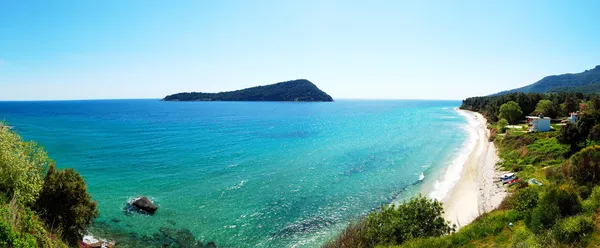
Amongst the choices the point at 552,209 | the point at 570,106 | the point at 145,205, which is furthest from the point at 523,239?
the point at 570,106

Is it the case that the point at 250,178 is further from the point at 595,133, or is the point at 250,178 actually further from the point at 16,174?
the point at 595,133

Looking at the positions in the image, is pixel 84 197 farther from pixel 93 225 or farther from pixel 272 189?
pixel 272 189

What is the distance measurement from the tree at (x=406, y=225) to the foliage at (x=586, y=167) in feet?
50.1

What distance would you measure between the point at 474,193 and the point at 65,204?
47.8 metres

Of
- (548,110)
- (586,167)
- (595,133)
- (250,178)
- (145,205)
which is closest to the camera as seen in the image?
(586,167)

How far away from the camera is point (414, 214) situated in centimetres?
2220

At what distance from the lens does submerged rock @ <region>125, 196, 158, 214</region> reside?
36594mm

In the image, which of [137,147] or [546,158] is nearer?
[546,158]

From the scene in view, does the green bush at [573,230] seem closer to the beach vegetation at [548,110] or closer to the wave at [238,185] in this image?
the wave at [238,185]

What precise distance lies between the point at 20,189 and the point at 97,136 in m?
81.5

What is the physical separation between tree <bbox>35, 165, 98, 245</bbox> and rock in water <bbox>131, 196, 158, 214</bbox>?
33.1ft

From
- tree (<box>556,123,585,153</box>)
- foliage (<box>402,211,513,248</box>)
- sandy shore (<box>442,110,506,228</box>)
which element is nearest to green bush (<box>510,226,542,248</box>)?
foliage (<box>402,211,513,248</box>)

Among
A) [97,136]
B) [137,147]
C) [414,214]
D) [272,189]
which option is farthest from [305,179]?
[97,136]

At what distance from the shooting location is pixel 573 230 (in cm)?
1645
